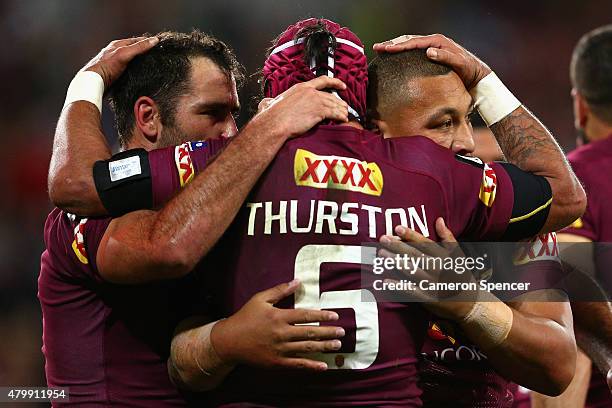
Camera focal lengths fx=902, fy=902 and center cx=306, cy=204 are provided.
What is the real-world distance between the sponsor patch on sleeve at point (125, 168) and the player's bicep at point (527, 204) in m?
1.12

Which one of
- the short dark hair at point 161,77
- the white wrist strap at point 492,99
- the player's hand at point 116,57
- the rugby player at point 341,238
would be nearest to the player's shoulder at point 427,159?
the rugby player at point 341,238

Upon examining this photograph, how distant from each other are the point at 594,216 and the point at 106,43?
5.69 meters

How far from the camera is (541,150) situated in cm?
300

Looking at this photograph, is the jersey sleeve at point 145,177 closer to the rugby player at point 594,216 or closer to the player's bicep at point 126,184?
the player's bicep at point 126,184

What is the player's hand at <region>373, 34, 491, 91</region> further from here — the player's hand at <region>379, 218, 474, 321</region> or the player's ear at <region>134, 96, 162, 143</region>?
the player's ear at <region>134, 96, 162, 143</region>

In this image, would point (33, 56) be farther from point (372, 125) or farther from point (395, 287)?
point (395, 287)

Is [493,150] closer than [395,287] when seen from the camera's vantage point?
No

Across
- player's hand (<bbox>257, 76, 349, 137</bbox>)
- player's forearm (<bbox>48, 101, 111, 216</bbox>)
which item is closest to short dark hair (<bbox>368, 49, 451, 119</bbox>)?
player's hand (<bbox>257, 76, 349, 137</bbox>)

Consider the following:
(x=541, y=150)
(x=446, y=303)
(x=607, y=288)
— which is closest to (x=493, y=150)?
(x=607, y=288)

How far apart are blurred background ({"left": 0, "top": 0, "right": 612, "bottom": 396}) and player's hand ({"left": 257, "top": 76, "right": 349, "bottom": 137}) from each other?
15.3 feet

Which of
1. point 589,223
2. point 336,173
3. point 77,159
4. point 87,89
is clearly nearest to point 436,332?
point 336,173

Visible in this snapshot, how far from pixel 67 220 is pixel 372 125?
1.07 meters

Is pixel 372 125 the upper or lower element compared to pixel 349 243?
upper

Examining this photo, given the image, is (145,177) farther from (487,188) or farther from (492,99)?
(492,99)
